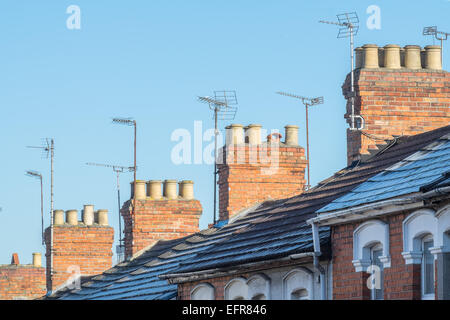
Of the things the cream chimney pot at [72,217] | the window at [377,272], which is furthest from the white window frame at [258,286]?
the cream chimney pot at [72,217]

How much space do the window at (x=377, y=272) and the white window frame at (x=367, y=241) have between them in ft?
0.25

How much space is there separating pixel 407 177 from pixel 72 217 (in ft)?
81.8

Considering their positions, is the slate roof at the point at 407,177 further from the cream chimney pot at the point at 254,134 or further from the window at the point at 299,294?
the cream chimney pot at the point at 254,134

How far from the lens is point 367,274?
1897cm

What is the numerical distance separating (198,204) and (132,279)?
6.52 meters

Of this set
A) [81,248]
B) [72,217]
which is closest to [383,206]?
[81,248]

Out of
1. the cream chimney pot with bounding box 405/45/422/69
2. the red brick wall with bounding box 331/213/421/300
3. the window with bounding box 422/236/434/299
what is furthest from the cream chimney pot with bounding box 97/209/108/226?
the window with bounding box 422/236/434/299

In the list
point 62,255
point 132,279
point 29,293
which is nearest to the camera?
point 132,279

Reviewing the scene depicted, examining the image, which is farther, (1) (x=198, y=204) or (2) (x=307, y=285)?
(1) (x=198, y=204)

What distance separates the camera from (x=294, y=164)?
3206 centimetres

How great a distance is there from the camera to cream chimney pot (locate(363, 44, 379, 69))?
2688cm

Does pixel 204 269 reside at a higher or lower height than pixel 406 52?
lower
